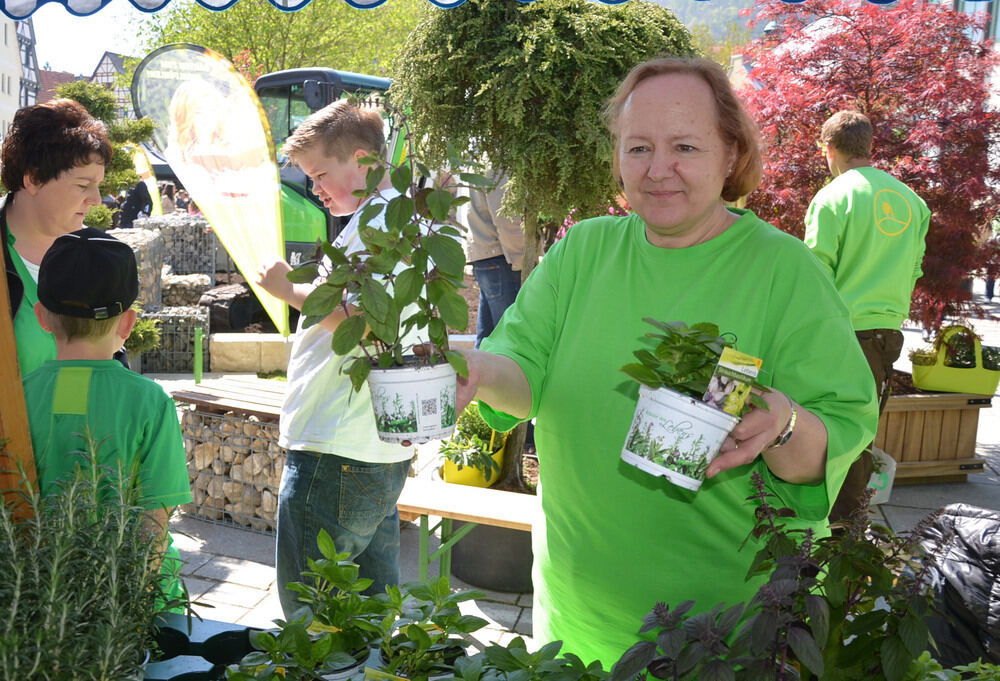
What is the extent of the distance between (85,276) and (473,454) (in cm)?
240

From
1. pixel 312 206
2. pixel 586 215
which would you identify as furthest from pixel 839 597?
pixel 312 206

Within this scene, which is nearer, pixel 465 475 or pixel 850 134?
pixel 465 475

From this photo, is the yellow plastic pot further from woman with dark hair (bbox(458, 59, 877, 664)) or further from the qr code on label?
the qr code on label

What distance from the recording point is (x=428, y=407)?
1351 millimetres

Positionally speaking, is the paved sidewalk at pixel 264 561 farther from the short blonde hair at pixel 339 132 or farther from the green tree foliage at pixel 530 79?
the green tree foliage at pixel 530 79

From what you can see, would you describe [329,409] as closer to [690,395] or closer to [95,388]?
[95,388]

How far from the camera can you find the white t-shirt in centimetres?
227

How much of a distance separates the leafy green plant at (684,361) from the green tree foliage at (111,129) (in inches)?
145

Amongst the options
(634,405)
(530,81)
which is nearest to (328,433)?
(634,405)

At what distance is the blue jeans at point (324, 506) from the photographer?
230 cm

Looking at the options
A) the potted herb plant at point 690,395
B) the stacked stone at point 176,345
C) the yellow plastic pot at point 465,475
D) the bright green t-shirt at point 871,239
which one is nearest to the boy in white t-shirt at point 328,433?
the potted herb plant at point 690,395

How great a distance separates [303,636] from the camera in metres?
1.11

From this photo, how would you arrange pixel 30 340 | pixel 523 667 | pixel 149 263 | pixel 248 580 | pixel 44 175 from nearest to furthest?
pixel 523 667 < pixel 30 340 < pixel 44 175 < pixel 248 580 < pixel 149 263

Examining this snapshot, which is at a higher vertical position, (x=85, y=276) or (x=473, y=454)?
(x=85, y=276)
